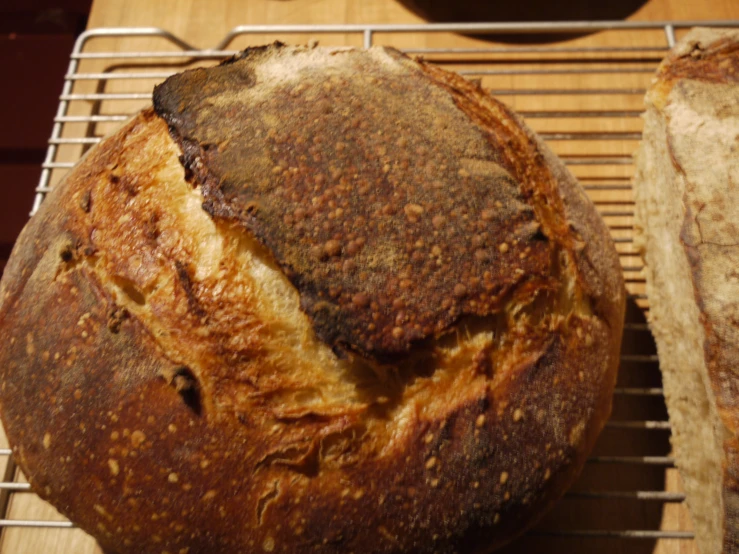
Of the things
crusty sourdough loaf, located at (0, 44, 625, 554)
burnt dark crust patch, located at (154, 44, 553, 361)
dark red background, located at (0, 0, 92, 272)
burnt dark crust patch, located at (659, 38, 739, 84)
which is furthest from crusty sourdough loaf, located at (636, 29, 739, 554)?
dark red background, located at (0, 0, 92, 272)

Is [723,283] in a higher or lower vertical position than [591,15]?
lower

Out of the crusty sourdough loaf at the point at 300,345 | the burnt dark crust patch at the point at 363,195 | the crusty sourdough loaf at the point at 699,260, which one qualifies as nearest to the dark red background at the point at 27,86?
the crusty sourdough loaf at the point at 300,345

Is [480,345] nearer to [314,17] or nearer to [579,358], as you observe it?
[579,358]

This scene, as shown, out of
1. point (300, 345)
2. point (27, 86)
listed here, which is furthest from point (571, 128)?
point (27, 86)

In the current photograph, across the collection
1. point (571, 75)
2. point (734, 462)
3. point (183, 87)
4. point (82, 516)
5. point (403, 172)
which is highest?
point (571, 75)

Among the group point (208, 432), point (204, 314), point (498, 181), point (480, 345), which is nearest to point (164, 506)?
point (208, 432)

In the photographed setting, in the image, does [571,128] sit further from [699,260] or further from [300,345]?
[300,345]
